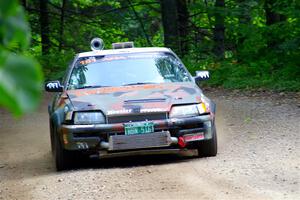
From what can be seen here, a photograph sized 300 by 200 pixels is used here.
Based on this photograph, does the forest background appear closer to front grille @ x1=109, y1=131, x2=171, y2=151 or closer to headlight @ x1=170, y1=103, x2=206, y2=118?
front grille @ x1=109, y1=131, x2=171, y2=151

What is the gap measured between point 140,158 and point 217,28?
12465mm

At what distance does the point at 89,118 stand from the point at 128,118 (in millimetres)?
438

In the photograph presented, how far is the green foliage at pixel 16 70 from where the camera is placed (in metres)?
0.75

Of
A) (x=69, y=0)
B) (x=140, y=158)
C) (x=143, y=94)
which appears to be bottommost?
(x=140, y=158)

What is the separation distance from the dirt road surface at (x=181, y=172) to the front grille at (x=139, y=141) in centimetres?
25

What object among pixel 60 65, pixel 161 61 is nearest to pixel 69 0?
pixel 60 65

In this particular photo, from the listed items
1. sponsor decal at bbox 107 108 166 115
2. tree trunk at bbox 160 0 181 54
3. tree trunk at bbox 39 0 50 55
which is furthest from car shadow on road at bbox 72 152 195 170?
tree trunk at bbox 39 0 50 55

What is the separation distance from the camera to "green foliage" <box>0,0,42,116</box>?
75 centimetres

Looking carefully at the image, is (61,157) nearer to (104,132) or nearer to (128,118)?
(104,132)

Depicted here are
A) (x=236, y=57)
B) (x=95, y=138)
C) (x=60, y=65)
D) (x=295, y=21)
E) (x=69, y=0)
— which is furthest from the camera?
(x=69, y=0)

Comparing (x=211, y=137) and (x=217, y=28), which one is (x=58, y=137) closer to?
(x=211, y=137)

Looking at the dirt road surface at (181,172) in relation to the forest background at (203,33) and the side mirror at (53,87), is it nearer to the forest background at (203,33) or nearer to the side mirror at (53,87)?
the side mirror at (53,87)

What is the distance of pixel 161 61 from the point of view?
29.0ft

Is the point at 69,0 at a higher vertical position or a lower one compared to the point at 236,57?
higher
